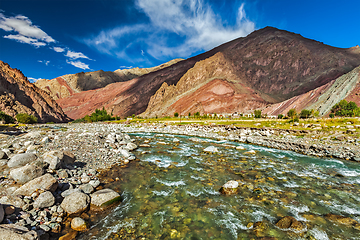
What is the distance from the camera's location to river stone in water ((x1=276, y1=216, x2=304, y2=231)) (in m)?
5.56

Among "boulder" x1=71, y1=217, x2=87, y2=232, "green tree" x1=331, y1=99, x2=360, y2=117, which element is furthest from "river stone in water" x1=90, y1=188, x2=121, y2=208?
"green tree" x1=331, y1=99, x2=360, y2=117

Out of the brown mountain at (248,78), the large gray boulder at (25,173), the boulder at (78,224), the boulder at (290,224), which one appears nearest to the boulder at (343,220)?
the boulder at (290,224)

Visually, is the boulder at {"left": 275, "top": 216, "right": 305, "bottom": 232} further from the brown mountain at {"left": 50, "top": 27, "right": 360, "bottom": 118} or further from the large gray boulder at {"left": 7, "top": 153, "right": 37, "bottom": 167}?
the brown mountain at {"left": 50, "top": 27, "right": 360, "bottom": 118}

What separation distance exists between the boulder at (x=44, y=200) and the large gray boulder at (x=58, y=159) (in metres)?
2.71

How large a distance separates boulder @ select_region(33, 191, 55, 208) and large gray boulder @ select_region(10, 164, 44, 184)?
157cm

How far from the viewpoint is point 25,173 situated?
21.6ft

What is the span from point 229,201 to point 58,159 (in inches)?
372

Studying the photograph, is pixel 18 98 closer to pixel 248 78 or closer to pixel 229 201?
pixel 229 201

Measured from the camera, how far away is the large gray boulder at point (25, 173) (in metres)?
6.48

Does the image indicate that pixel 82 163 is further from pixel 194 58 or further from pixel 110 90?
pixel 110 90

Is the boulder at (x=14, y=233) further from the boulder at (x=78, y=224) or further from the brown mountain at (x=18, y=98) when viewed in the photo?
the brown mountain at (x=18, y=98)

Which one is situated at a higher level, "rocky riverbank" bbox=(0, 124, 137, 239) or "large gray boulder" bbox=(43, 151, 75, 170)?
"large gray boulder" bbox=(43, 151, 75, 170)

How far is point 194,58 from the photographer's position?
166000 mm

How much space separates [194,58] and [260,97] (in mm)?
91754
